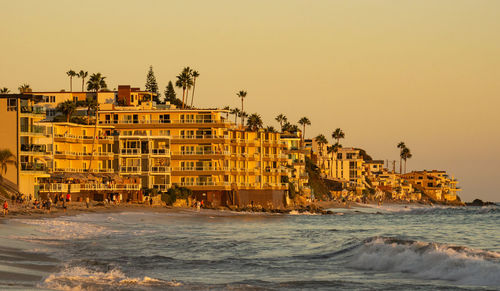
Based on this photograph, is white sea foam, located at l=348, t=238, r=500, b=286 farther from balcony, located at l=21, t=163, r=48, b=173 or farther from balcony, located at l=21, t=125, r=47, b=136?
balcony, located at l=21, t=125, r=47, b=136

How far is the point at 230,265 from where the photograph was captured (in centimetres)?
3916

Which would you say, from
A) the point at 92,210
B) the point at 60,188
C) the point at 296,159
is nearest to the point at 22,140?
the point at 60,188

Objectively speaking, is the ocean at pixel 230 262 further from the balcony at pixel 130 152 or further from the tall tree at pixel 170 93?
the tall tree at pixel 170 93

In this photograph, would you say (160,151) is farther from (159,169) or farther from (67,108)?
(67,108)

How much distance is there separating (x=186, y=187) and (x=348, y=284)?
91.5 meters

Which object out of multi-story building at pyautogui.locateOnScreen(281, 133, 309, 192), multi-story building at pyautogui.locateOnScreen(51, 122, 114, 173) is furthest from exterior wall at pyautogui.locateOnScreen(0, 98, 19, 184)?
multi-story building at pyautogui.locateOnScreen(281, 133, 309, 192)

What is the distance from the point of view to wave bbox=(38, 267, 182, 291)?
92.6 feet

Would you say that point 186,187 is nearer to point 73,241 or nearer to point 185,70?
point 185,70

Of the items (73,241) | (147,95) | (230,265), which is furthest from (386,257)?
(147,95)

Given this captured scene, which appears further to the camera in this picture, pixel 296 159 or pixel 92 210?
pixel 296 159

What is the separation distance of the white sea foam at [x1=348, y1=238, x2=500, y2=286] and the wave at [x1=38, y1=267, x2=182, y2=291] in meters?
11.8

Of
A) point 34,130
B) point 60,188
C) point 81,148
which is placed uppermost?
point 34,130

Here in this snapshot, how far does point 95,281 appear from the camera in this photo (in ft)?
98.3

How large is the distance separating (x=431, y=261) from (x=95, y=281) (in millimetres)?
16268
